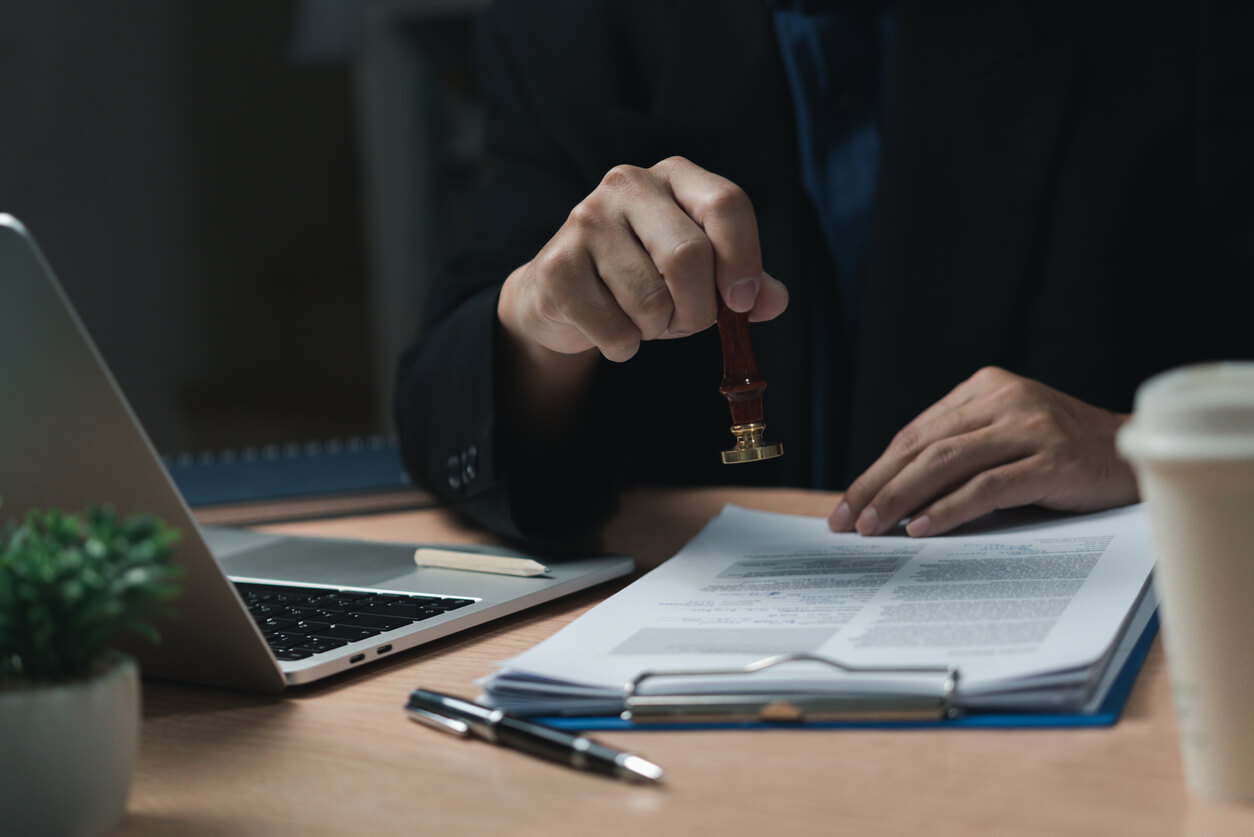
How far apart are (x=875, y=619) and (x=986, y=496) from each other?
239 mm

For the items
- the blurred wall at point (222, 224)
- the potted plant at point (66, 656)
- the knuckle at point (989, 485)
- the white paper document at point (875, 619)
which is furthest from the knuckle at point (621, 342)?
the blurred wall at point (222, 224)

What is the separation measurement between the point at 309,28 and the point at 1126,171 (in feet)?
9.93

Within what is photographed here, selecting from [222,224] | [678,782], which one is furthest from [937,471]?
[222,224]

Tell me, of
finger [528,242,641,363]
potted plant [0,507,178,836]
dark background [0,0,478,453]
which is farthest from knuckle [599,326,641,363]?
dark background [0,0,478,453]

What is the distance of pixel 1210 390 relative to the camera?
32 centimetres

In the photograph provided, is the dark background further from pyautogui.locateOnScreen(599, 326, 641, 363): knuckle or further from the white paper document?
the white paper document

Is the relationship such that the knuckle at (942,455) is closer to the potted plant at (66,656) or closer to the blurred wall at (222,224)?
the potted plant at (66,656)

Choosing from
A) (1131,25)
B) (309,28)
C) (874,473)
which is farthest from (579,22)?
(309,28)

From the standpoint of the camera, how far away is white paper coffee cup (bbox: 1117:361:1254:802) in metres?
0.32

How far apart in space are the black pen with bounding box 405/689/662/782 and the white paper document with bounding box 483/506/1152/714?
0.02 meters

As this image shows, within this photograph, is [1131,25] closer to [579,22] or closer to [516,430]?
[579,22]

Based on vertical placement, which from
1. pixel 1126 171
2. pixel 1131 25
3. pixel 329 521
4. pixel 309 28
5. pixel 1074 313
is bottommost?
pixel 329 521

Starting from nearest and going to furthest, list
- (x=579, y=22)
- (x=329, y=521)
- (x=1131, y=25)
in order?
(x=329, y=521) → (x=1131, y=25) → (x=579, y=22)

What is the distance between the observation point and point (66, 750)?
0.36 meters
